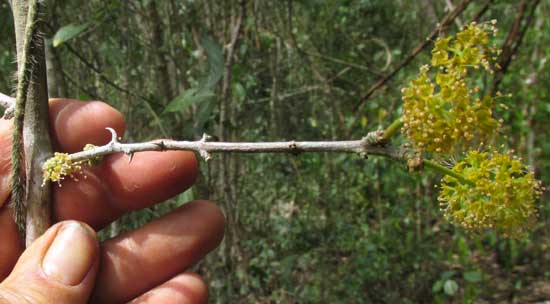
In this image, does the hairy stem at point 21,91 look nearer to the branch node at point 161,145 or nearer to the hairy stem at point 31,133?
the hairy stem at point 31,133

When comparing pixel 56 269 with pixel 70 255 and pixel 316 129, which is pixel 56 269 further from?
pixel 316 129

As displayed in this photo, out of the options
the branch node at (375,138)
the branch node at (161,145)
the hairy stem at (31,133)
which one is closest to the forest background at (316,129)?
the hairy stem at (31,133)

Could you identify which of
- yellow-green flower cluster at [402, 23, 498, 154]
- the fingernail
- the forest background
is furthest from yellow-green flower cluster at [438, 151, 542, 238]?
the forest background

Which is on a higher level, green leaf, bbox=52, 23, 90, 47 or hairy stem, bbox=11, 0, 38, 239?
green leaf, bbox=52, 23, 90, 47

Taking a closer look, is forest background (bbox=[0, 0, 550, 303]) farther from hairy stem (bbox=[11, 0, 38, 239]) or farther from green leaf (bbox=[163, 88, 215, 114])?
hairy stem (bbox=[11, 0, 38, 239])

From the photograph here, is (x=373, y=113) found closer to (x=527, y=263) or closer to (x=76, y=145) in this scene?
(x=527, y=263)

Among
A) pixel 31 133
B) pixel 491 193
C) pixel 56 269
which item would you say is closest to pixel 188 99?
pixel 31 133

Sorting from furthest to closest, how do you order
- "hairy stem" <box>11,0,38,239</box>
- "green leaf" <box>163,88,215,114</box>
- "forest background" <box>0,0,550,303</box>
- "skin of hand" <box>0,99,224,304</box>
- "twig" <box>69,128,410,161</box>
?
1. "forest background" <box>0,0,550,303</box>
2. "green leaf" <box>163,88,215,114</box>
3. "skin of hand" <box>0,99,224,304</box>
4. "hairy stem" <box>11,0,38,239</box>
5. "twig" <box>69,128,410,161</box>
